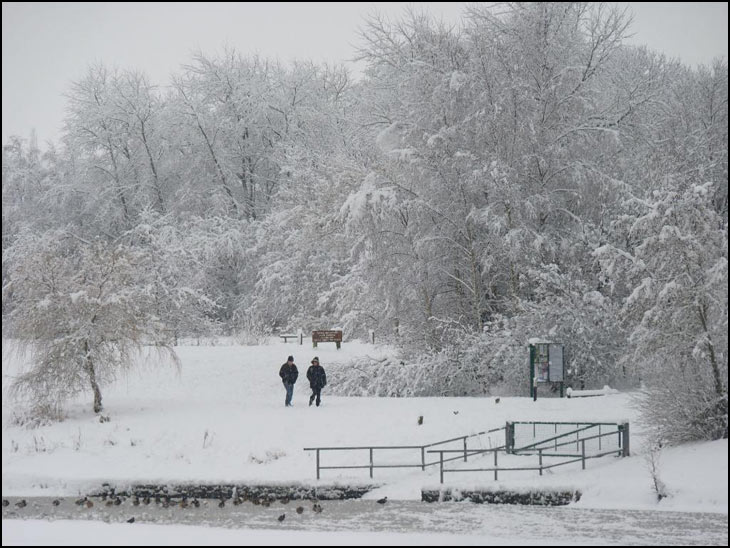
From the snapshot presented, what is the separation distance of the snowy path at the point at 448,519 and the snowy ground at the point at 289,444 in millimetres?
489

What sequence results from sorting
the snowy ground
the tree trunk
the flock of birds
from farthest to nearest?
the tree trunk, the flock of birds, the snowy ground

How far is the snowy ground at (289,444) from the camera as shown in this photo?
19078mm

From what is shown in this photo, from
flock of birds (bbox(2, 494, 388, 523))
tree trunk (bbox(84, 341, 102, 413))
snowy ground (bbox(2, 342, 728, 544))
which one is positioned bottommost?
flock of birds (bbox(2, 494, 388, 523))

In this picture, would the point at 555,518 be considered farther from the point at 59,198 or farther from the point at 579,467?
the point at 59,198

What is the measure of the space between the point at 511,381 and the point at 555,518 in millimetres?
12923

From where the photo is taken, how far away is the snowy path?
15719mm

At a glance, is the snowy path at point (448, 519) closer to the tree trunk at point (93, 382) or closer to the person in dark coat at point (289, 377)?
the tree trunk at point (93, 382)

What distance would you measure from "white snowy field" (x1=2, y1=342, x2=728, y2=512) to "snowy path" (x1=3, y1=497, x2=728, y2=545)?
0.92m

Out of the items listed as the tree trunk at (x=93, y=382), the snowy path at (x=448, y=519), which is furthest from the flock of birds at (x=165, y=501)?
the tree trunk at (x=93, y=382)

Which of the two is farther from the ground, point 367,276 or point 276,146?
point 276,146

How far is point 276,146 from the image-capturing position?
5294 centimetres

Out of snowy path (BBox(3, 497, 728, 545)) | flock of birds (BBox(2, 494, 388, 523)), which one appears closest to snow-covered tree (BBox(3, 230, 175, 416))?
snowy path (BBox(3, 497, 728, 545))

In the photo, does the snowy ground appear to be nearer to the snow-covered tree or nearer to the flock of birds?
the flock of birds

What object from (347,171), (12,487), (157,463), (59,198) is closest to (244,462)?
(157,463)
